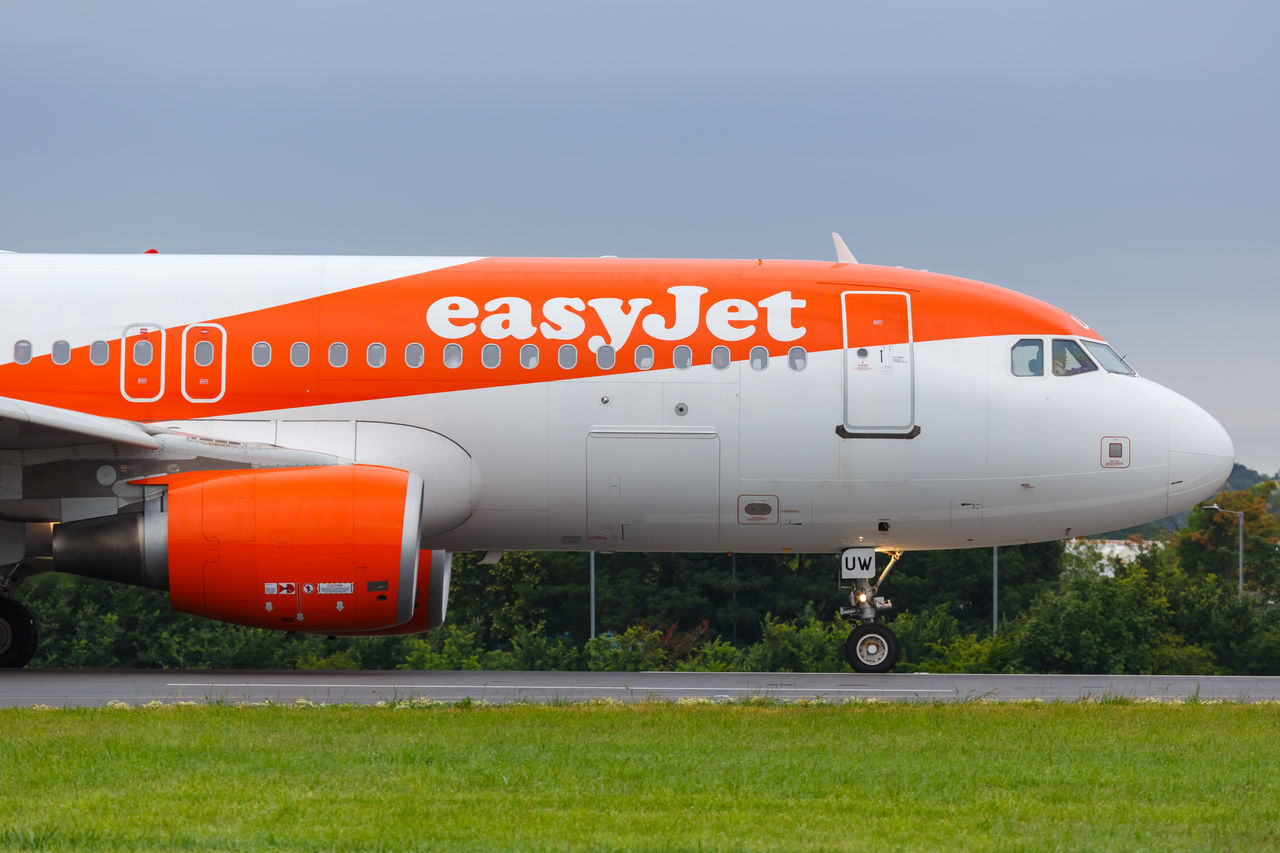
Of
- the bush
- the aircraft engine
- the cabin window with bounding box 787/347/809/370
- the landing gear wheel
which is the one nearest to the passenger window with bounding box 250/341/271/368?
the aircraft engine

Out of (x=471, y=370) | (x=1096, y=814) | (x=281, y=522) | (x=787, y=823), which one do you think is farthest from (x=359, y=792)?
(x=471, y=370)

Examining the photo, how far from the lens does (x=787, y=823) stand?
8.05 metres

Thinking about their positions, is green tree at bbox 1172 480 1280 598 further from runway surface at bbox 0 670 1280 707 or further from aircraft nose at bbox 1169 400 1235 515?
runway surface at bbox 0 670 1280 707

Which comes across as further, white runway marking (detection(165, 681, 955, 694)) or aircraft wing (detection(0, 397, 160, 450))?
aircraft wing (detection(0, 397, 160, 450))

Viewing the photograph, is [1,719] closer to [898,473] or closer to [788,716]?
[788,716]

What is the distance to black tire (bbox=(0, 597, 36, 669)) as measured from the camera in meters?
16.9

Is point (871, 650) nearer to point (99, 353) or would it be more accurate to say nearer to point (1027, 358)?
point (1027, 358)

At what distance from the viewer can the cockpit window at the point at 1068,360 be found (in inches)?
680

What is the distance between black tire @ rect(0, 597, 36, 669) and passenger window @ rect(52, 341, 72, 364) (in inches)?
110

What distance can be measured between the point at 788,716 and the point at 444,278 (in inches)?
277

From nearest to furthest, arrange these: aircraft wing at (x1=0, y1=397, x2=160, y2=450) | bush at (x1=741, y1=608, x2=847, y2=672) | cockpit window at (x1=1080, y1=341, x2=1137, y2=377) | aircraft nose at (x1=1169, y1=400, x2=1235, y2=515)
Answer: aircraft wing at (x1=0, y1=397, x2=160, y2=450)
aircraft nose at (x1=1169, y1=400, x2=1235, y2=515)
cockpit window at (x1=1080, y1=341, x2=1137, y2=377)
bush at (x1=741, y1=608, x2=847, y2=672)

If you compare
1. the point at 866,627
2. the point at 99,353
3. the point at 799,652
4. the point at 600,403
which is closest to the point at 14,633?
the point at 99,353

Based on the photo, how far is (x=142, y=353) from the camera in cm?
1653

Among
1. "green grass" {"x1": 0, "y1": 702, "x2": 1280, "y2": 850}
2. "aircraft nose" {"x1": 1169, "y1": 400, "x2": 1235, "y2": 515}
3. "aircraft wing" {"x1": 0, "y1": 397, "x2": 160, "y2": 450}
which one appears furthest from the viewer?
"aircraft nose" {"x1": 1169, "y1": 400, "x2": 1235, "y2": 515}
